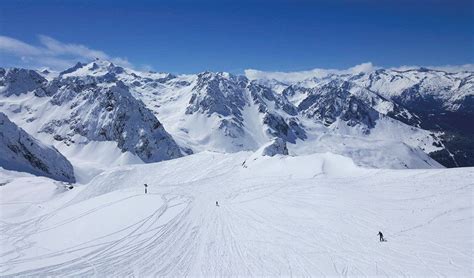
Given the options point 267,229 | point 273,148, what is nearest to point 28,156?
point 273,148

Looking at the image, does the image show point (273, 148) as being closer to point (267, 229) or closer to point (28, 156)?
point (267, 229)

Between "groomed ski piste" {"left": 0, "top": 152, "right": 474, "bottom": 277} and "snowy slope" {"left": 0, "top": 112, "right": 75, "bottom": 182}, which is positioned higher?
"snowy slope" {"left": 0, "top": 112, "right": 75, "bottom": 182}

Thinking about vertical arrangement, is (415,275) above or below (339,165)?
below

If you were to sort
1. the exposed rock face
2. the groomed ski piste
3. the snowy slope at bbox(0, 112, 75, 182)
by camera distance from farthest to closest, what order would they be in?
the snowy slope at bbox(0, 112, 75, 182) < the exposed rock face < the groomed ski piste

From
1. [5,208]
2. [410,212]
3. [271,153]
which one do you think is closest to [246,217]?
[410,212]

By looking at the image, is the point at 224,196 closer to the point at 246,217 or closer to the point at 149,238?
the point at 246,217

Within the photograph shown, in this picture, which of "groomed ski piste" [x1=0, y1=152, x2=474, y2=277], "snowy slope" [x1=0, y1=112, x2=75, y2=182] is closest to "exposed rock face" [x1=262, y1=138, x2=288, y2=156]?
"groomed ski piste" [x1=0, y1=152, x2=474, y2=277]

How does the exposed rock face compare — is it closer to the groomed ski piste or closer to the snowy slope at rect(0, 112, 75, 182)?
the groomed ski piste

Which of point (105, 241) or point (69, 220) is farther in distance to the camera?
point (69, 220)
